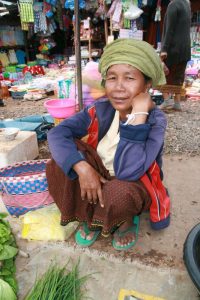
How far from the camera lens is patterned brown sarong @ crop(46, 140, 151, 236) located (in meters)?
1.37

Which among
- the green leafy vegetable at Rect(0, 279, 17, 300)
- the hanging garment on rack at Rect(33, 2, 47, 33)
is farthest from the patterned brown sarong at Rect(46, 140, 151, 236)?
the hanging garment on rack at Rect(33, 2, 47, 33)

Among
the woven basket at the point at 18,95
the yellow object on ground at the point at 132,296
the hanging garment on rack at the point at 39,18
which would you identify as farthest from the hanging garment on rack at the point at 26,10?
the yellow object on ground at the point at 132,296

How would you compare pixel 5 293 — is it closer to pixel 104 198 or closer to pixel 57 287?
pixel 57 287

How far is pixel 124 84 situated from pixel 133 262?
3.22 ft

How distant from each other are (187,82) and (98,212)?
17.7 feet

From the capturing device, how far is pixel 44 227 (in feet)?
5.61

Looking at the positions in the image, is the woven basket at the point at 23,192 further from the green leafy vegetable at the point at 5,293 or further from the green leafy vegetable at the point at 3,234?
the green leafy vegetable at the point at 5,293

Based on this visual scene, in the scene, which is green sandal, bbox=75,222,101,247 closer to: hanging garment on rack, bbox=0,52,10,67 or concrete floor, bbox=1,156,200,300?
concrete floor, bbox=1,156,200,300

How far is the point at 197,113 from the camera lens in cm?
437

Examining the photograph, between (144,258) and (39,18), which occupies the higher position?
(39,18)

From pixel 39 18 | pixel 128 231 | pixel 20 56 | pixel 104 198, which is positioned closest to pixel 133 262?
pixel 128 231

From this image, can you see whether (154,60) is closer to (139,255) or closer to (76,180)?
(76,180)

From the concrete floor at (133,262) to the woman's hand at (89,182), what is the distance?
371mm

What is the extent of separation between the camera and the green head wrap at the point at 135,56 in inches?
53.6
